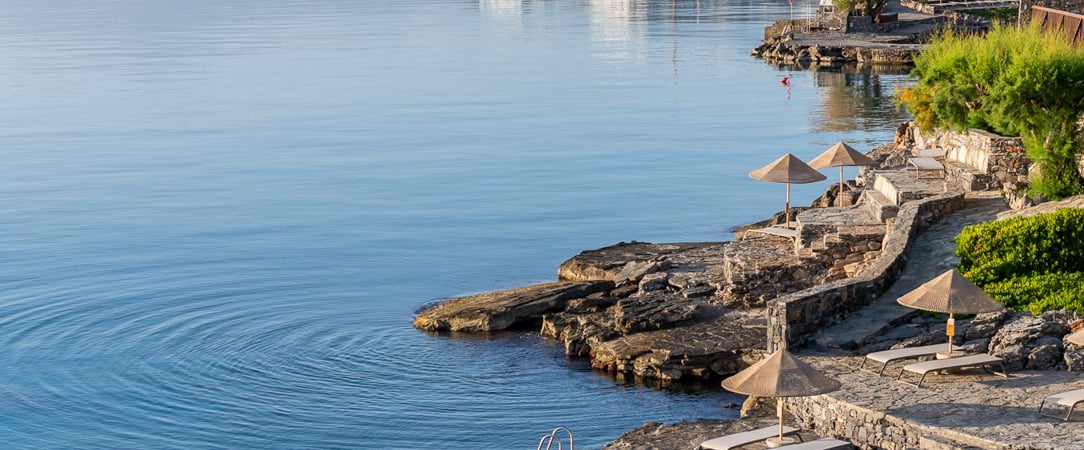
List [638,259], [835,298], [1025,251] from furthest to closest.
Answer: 1. [638,259]
2. [1025,251]
3. [835,298]

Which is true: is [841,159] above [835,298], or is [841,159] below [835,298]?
above

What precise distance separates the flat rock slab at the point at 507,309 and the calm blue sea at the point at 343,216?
0.62 meters

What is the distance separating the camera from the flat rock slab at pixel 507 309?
35000 millimetres

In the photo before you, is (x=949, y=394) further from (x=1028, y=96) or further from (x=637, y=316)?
(x=1028, y=96)

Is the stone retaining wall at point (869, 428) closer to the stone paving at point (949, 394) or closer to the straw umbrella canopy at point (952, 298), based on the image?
the stone paving at point (949, 394)

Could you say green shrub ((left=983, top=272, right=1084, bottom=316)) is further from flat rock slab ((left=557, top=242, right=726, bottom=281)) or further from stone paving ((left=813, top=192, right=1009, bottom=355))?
flat rock slab ((left=557, top=242, right=726, bottom=281))

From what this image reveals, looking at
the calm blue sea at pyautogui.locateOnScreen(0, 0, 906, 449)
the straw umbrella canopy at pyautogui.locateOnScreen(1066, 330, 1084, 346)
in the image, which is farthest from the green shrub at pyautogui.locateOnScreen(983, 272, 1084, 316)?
the calm blue sea at pyautogui.locateOnScreen(0, 0, 906, 449)

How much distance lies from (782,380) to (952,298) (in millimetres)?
4163

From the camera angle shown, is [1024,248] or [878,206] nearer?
[1024,248]

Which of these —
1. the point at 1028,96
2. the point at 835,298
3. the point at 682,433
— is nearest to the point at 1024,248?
the point at 835,298

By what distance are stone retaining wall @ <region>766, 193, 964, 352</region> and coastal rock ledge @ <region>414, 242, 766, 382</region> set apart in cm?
311

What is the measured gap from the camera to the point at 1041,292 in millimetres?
26406

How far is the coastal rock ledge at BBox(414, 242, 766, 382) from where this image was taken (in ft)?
99.7

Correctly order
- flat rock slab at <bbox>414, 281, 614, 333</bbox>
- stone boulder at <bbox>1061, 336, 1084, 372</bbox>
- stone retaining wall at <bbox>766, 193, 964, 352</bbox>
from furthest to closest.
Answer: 1. flat rock slab at <bbox>414, 281, 614, 333</bbox>
2. stone retaining wall at <bbox>766, 193, 964, 352</bbox>
3. stone boulder at <bbox>1061, 336, 1084, 372</bbox>
